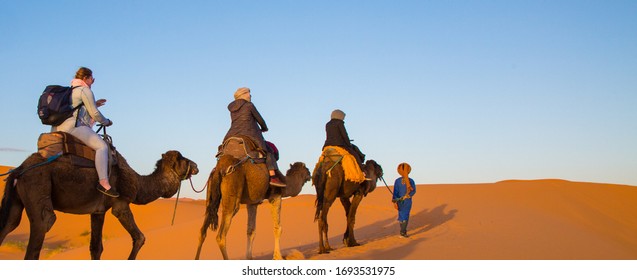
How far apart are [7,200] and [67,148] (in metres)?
1.04

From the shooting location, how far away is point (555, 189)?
94.5 ft

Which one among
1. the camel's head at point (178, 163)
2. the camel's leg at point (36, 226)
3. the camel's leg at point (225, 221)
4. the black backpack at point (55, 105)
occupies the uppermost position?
the black backpack at point (55, 105)

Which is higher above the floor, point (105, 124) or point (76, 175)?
point (105, 124)

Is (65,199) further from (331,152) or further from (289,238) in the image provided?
(289,238)

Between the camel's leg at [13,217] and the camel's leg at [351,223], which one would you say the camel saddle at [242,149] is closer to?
the camel's leg at [13,217]

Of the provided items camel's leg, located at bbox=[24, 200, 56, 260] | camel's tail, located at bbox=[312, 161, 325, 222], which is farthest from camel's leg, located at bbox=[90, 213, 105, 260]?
camel's tail, located at bbox=[312, 161, 325, 222]

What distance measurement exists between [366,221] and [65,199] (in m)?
15.9

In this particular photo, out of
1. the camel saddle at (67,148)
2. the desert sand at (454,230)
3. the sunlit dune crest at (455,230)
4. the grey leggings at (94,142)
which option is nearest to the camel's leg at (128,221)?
the grey leggings at (94,142)

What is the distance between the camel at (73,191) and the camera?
8516 millimetres

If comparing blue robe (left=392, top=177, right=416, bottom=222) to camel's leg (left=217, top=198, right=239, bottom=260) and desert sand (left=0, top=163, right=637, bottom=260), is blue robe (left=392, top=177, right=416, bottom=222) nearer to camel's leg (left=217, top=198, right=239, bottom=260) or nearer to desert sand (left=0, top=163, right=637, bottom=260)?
desert sand (left=0, top=163, right=637, bottom=260)

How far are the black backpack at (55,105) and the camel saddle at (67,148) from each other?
0.73 ft

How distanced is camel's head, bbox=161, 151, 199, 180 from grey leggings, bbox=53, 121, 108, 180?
1.44m
